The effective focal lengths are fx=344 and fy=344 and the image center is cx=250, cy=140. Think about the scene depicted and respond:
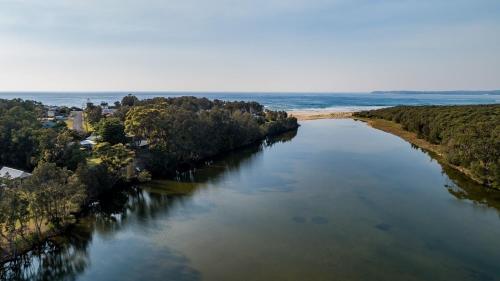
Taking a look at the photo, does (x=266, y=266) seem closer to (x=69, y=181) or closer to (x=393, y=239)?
(x=393, y=239)

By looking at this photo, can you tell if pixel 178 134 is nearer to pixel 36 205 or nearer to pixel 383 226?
pixel 36 205

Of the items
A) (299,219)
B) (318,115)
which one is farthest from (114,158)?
(318,115)

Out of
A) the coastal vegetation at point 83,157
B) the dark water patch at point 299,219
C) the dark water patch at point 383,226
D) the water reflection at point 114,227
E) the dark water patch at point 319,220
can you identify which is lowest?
the water reflection at point 114,227

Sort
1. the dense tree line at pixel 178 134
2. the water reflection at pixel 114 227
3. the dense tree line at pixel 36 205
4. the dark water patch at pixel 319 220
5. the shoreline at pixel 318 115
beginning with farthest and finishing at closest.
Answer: the shoreline at pixel 318 115 → the dense tree line at pixel 178 134 → the dark water patch at pixel 319 220 → the dense tree line at pixel 36 205 → the water reflection at pixel 114 227

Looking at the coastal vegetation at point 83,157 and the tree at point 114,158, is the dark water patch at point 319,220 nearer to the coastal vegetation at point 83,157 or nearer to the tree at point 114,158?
the coastal vegetation at point 83,157

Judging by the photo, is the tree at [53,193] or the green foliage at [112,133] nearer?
the tree at [53,193]

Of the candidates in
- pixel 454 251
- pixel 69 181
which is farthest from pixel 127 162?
pixel 454 251

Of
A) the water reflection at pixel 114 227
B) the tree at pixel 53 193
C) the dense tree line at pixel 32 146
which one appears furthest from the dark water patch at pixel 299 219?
the dense tree line at pixel 32 146

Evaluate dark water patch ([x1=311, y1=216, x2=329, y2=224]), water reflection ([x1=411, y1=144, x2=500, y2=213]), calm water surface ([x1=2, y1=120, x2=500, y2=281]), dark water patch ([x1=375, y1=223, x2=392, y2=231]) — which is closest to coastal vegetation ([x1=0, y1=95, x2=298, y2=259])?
calm water surface ([x1=2, y1=120, x2=500, y2=281])
